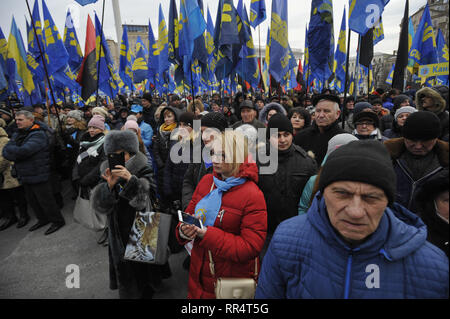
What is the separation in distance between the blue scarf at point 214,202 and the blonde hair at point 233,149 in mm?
68

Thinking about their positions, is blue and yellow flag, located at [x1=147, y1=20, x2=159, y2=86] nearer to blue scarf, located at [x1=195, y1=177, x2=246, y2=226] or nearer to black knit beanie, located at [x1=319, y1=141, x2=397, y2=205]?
blue scarf, located at [x1=195, y1=177, x2=246, y2=226]

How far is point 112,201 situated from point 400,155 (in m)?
2.52

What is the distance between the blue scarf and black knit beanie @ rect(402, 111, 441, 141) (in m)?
1.35

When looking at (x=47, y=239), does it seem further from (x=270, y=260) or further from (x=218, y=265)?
(x=270, y=260)

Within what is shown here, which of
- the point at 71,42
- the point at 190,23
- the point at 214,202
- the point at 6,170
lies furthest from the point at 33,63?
the point at 214,202

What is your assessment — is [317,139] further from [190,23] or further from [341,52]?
[341,52]

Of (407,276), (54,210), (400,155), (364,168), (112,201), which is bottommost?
(54,210)

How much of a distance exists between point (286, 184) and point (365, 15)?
2.76 metres

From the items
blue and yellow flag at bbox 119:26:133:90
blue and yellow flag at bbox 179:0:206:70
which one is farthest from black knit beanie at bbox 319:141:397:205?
blue and yellow flag at bbox 119:26:133:90

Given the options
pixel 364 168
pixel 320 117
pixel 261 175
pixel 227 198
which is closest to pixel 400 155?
pixel 320 117

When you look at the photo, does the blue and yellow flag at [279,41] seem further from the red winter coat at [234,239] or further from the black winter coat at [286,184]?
the red winter coat at [234,239]

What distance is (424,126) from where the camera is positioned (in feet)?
5.62

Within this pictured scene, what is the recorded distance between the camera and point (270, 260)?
1164 mm

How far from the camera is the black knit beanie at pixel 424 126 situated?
1.71m
